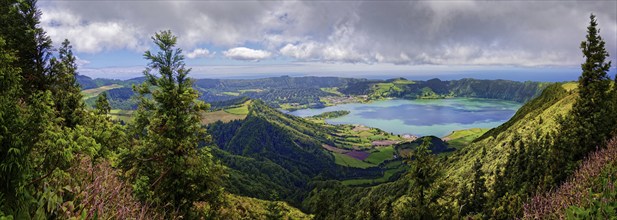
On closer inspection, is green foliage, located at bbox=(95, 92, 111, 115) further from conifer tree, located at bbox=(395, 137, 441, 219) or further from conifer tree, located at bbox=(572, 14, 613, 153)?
conifer tree, located at bbox=(572, 14, 613, 153)

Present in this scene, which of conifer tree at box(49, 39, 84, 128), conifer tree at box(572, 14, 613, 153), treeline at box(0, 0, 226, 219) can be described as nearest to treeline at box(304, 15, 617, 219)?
conifer tree at box(572, 14, 613, 153)

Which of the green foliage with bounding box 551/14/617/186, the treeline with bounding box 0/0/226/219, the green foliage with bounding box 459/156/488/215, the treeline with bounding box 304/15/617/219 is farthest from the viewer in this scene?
the green foliage with bounding box 459/156/488/215

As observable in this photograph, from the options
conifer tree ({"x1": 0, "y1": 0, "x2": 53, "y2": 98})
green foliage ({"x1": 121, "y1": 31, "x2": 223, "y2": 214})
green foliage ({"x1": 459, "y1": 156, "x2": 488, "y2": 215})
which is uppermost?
conifer tree ({"x1": 0, "y1": 0, "x2": 53, "y2": 98})

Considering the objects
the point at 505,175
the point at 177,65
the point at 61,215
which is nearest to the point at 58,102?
the point at 177,65

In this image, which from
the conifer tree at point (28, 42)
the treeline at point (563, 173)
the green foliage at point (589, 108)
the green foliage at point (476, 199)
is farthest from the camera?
the green foliage at point (476, 199)

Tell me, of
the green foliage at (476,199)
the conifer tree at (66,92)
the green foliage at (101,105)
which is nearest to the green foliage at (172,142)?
the conifer tree at (66,92)

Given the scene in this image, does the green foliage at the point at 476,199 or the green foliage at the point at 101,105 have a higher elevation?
the green foliage at the point at 101,105

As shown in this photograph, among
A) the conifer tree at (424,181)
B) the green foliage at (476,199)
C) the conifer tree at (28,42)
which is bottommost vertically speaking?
the green foliage at (476,199)

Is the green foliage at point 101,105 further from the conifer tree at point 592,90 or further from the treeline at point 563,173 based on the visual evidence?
the conifer tree at point 592,90
